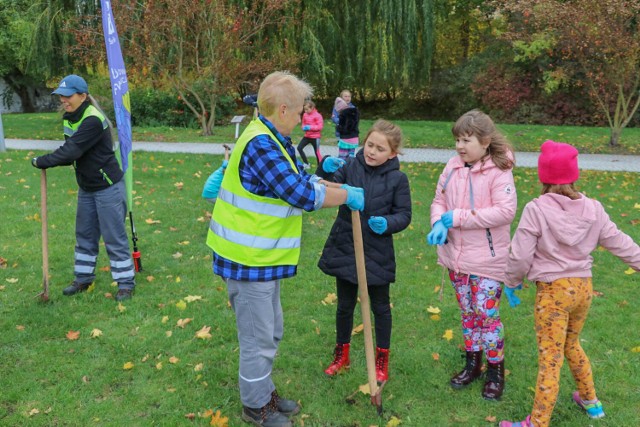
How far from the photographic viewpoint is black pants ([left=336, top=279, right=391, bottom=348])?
3693 millimetres

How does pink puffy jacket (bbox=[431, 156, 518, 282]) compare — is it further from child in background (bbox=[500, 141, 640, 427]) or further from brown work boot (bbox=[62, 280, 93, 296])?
brown work boot (bbox=[62, 280, 93, 296])

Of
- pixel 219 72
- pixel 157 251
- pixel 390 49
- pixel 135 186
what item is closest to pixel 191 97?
pixel 219 72

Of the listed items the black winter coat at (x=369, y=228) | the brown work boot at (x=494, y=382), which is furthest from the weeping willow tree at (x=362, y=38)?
the brown work boot at (x=494, y=382)

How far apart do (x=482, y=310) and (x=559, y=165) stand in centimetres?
108

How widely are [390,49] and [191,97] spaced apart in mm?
7548

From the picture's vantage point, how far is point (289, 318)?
15.8ft

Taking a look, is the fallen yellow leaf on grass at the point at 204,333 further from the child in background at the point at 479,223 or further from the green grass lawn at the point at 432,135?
the green grass lawn at the point at 432,135

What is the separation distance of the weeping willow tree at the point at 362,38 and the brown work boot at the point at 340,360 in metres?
16.4

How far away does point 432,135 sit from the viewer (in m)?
16.8

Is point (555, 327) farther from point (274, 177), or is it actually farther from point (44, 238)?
point (44, 238)

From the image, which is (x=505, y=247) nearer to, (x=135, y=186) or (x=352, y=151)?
(x=352, y=151)

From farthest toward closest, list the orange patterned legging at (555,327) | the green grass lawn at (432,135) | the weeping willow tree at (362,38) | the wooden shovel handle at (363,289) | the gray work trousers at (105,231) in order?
1. the weeping willow tree at (362,38)
2. the green grass lawn at (432,135)
3. the gray work trousers at (105,231)
4. the wooden shovel handle at (363,289)
5. the orange patterned legging at (555,327)

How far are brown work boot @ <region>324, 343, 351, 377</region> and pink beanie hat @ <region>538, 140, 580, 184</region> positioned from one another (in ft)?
6.05

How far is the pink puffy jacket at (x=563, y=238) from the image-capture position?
295 centimetres
